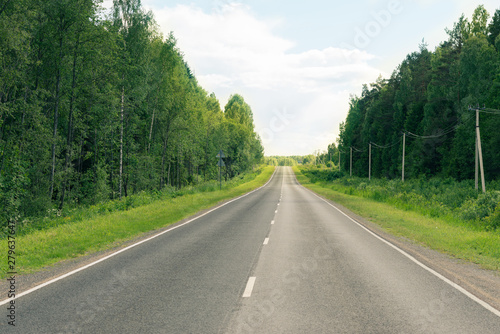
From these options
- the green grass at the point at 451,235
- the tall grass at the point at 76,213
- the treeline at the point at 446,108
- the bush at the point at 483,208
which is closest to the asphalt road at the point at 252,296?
the green grass at the point at 451,235

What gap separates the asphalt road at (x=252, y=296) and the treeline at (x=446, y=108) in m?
21.9

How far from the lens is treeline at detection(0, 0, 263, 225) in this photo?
740 inches

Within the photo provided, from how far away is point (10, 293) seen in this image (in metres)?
6.10

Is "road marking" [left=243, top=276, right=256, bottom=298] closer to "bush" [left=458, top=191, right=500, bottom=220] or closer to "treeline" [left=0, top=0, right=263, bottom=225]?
"bush" [left=458, top=191, right=500, bottom=220]

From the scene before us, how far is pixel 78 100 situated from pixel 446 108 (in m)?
45.2

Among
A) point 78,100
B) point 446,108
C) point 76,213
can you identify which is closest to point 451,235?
point 76,213

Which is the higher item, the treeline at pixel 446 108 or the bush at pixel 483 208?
the treeline at pixel 446 108

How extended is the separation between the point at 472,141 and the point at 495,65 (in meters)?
8.47

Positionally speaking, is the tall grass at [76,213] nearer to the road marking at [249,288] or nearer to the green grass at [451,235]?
the road marking at [249,288]

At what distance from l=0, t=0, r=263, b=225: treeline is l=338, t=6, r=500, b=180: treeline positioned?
27.5 m

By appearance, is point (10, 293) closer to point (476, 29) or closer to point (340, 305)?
point (340, 305)

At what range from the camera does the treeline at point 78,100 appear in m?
18.8

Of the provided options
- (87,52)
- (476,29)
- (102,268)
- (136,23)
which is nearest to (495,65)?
(476,29)

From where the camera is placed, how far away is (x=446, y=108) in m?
46.8
